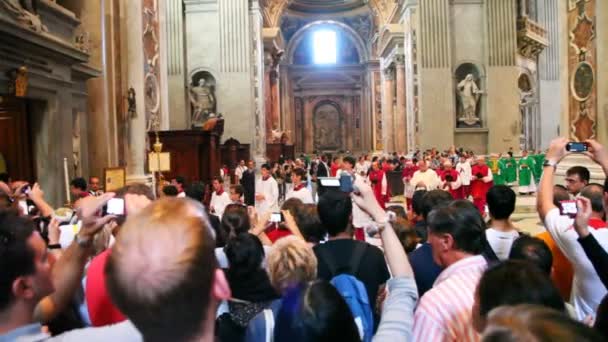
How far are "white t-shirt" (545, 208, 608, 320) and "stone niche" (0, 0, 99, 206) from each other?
19.6ft

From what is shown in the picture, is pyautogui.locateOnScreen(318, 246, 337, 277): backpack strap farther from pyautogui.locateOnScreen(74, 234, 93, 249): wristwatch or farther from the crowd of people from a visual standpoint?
pyautogui.locateOnScreen(74, 234, 93, 249): wristwatch

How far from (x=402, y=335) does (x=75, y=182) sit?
6635 millimetres

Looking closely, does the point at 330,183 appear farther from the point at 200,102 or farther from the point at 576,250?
the point at 200,102

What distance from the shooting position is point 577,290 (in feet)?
11.7

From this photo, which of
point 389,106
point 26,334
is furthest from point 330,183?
point 389,106

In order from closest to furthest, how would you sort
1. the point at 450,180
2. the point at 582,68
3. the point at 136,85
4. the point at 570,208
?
the point at 570,208 → the point at 582,68 → the point at 136,85 → the point at 450,180

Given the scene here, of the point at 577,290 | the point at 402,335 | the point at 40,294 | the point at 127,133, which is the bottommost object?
the point at 577,290

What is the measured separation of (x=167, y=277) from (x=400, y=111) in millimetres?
31635

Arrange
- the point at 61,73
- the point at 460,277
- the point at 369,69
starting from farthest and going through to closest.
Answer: the point at 369,69, the point at 61,73, the point at 460,277

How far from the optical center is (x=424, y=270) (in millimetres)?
3775

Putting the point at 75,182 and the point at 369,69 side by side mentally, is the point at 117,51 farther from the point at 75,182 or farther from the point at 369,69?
the point at 369,69

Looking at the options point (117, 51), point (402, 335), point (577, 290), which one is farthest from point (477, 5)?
point (402, 335)

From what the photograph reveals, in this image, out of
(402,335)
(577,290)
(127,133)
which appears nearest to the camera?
(402,335)

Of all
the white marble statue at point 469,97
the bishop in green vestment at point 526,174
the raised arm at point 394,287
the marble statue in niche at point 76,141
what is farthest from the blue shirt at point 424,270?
the white marble statue at point 469,97
